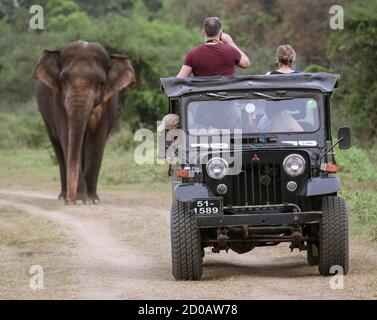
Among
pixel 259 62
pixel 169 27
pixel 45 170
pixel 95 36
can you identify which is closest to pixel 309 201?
pixel 45 170

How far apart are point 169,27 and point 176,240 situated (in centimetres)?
4049

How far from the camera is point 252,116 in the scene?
11.5 metres

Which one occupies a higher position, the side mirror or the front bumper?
the side mirror

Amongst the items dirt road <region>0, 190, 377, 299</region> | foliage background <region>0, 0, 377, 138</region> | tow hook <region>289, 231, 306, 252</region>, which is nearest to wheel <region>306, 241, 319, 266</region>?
dirt road <region>0, 190, 377, 299</region>

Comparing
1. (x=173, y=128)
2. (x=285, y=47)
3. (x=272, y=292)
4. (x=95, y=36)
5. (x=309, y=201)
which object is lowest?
(x=272, y=292)

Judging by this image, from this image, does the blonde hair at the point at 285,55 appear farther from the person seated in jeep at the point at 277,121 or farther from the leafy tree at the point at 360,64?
the leafy tree at the point at 360,64

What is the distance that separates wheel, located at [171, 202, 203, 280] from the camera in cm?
1084

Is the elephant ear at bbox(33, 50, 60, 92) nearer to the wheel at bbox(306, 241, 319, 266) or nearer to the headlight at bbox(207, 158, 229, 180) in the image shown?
the wheel at bbox(306, 241, 319, 266)

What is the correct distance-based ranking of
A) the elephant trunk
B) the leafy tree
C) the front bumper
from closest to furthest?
the front bumper
the elephant trunk
the leafy tree

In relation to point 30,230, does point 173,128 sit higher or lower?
higher

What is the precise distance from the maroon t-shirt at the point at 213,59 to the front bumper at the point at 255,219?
192 cm

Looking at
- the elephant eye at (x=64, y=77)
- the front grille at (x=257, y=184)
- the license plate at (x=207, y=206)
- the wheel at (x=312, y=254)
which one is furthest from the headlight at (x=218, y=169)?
the elephant eye at (x=64, y=77)

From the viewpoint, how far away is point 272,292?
989cm

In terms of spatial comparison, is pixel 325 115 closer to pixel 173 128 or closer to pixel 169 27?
pixel 173 128
